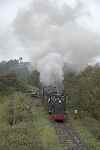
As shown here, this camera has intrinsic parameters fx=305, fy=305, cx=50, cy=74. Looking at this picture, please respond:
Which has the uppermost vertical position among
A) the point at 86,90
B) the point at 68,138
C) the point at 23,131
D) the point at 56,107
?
the point at 86,90

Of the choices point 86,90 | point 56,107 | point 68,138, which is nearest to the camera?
point 68,138

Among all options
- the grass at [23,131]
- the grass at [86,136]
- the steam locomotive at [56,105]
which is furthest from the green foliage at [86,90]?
the grass at [23,131]

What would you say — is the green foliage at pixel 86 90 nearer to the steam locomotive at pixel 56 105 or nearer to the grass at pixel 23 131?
the steam locomotive at pixel 56 105

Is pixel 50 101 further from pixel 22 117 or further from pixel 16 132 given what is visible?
pixel 16 132

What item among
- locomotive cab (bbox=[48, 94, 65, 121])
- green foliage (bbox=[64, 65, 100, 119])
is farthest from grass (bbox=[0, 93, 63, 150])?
green foliage (bbox=[64, 65, 100, 119])

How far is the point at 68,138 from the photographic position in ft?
68.6

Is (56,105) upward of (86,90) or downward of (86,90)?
downward

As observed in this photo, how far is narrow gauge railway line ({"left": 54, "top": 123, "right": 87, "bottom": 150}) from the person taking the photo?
17825 millimetres

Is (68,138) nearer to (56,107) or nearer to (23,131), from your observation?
(23,131)

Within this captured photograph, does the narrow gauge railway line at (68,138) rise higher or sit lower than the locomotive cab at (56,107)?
lower

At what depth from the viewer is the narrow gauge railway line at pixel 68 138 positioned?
17.8m

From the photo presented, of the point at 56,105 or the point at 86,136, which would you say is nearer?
the point at 86,136

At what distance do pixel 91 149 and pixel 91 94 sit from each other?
14.8 meters

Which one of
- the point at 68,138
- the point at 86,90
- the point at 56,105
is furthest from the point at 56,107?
the point at 68,138
